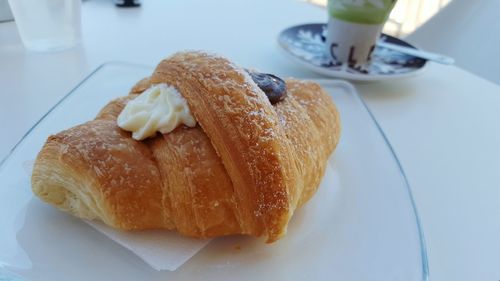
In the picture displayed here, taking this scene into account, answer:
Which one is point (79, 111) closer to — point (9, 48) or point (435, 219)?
point (9, 48)

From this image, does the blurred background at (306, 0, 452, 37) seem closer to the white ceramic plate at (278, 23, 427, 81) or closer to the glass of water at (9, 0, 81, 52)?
the white ceramic plate at (278, 23, 427, 81)

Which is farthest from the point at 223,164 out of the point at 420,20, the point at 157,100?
the point at 420,20

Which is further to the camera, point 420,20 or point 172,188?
point 420,20

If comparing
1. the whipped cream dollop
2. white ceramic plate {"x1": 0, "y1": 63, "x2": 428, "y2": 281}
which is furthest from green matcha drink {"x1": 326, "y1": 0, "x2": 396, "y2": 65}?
the whipped cream dollop

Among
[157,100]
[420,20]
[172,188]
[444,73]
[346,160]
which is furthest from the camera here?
[420,20]

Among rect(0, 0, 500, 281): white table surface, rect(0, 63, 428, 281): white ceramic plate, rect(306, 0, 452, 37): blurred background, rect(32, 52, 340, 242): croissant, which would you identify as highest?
rect(32, 52, 340, 242): croissant

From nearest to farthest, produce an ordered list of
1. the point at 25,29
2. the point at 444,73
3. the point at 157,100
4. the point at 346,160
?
the point at 157,100
the point at 346,160
the point at 25,29
the point at 444,73

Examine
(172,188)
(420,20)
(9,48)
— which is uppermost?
(172,188)

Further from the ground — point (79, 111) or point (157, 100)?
point (157, 100)
